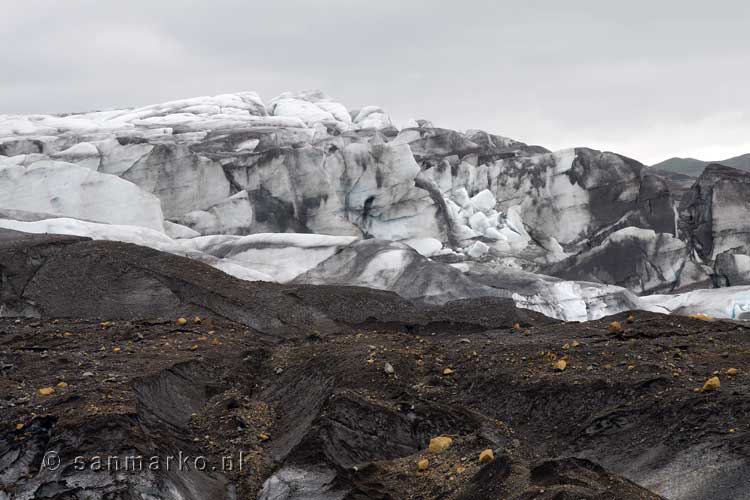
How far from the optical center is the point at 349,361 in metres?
12.3

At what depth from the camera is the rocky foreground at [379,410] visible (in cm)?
893

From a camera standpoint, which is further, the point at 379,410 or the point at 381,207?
the point at 381,207

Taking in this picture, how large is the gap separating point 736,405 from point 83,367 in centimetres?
757

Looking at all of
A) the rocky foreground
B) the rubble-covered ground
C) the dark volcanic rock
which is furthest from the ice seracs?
the rubble-covered ground

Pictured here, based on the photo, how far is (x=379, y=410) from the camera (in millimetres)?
10688

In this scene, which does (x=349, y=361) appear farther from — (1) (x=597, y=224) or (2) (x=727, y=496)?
(1) (x=597, y=224)

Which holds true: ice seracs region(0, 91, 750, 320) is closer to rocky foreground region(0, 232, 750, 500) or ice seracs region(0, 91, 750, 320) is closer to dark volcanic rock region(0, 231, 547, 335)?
dark volcanic rock region(0, 231, 547, 335)

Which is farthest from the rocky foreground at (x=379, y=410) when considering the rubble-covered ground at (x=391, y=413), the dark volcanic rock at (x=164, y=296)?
the dark volcanic rock at (x=164, y=296)

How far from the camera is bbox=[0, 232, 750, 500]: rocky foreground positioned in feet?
29.3

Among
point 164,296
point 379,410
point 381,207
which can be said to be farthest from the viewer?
point 381,207

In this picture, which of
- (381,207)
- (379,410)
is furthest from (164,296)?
(381,207)

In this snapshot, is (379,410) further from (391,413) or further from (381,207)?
(381,207)

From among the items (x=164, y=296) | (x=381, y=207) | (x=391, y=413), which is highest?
(x=391, y=413)

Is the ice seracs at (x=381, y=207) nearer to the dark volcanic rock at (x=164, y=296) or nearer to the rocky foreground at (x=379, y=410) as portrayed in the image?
the dark volcanic rock at (x=164, y=296)
